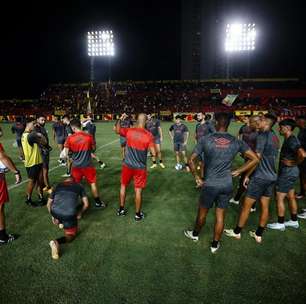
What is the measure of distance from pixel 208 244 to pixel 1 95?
48825 millimetres

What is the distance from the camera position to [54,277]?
3.93 meters

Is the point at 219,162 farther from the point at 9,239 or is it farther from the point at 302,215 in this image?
the point at 9,239

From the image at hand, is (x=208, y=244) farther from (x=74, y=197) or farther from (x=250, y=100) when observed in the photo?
(x=250, y=100)

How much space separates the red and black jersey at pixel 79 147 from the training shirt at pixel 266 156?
3693 mm

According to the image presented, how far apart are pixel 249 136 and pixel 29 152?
5.76 metres

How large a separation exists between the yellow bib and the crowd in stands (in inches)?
1258

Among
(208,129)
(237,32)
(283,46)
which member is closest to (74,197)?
(208,129)

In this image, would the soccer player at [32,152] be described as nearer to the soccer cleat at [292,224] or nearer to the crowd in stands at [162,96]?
the soccer cleat at [292,224]

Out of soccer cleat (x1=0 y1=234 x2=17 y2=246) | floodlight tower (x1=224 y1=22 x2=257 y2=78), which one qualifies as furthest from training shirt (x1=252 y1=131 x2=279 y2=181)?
floodlight tower (x1=224 y1=22 x2=257 y2=78)

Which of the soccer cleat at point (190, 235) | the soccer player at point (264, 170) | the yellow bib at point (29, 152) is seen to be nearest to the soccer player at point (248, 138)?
the soccer player at point (264, 170)

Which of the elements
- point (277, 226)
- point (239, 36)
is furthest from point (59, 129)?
point (239, 36)

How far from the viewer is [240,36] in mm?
38844

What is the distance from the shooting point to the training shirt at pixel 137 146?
17.9 ft

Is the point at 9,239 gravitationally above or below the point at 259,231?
below
